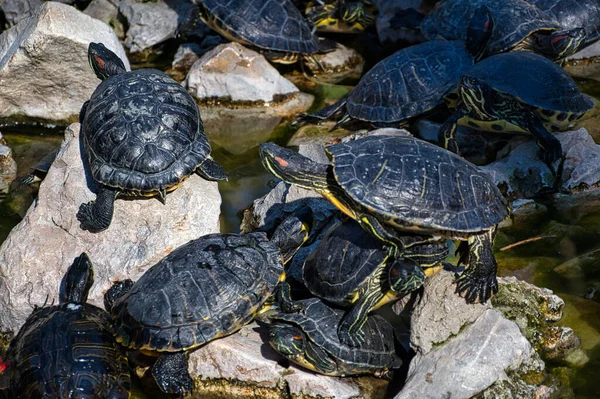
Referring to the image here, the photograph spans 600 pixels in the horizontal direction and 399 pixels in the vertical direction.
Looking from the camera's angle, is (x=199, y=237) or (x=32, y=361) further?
(x=199, y=237)

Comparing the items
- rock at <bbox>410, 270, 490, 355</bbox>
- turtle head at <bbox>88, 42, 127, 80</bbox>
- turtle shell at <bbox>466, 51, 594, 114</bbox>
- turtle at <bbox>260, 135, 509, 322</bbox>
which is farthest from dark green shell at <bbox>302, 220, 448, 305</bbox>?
turtle head at <bbox>88, 42, 127, 80</bbox>

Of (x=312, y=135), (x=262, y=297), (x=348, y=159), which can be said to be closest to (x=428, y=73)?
(x=312, y=135)

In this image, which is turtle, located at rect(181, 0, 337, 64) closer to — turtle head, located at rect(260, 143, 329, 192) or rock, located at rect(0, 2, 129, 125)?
rock, located at rect(0, 2, 129, 125)

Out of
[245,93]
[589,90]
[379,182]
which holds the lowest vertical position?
[245,93]

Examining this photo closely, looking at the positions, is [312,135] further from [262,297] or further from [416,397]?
[416,397]

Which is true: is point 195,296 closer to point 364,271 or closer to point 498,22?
point 364,271
